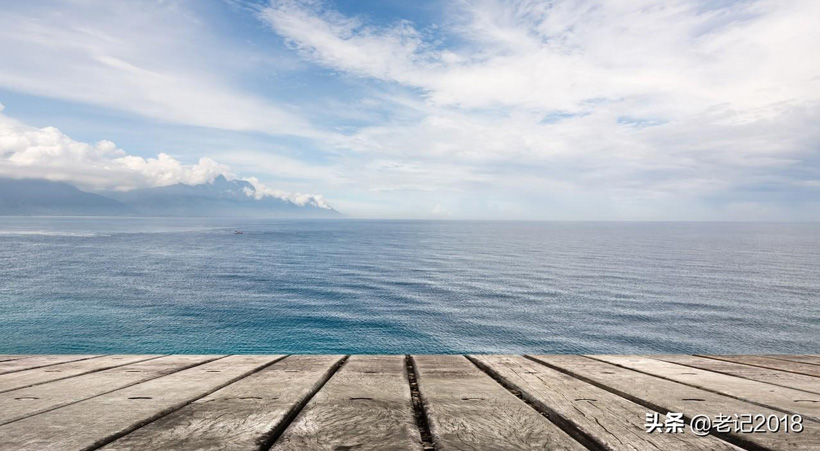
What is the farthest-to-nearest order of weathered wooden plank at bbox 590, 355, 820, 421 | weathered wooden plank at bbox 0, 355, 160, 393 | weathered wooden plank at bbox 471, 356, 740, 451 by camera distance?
weathered wooden plank at bbox 0, 355, 160, 393
weathered wooden plank at bbox 590, 355, 820, 421
weathered wooden plank at bbox 471, 356, 740, 451

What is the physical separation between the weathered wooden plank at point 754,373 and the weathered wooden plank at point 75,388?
5.67 metres

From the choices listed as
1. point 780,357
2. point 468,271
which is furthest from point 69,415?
point 468,271

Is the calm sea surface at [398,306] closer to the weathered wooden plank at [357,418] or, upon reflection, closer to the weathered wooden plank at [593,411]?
the weathered wooden plank at [593,411]

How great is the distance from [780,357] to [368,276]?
2934 inches

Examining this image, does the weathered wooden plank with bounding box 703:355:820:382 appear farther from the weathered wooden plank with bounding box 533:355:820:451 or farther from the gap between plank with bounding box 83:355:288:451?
the gap between plank with bounding box 83:355:288:451

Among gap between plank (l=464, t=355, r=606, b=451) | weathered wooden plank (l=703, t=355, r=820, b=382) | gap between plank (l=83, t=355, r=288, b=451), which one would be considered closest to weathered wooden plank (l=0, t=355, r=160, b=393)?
gap between plank (l=83, t=355, r=288, b=451)

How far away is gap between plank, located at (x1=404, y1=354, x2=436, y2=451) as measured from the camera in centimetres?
204

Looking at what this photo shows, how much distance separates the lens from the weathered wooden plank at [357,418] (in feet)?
6.57

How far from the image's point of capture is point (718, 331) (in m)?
48.0

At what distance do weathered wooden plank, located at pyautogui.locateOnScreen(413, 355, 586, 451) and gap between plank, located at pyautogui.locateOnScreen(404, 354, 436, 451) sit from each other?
0.03m

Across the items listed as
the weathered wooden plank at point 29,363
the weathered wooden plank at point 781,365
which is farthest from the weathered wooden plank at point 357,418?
the weathered wooden plank at point 781,365

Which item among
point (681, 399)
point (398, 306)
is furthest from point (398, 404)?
point (398, 306)

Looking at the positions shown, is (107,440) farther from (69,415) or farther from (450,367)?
(450,367)

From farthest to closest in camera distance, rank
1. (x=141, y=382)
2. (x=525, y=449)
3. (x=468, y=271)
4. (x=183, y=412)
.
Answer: (x=468, y=271), (x=141, y=382), (x=183, y=412), (x=525, y=449)
